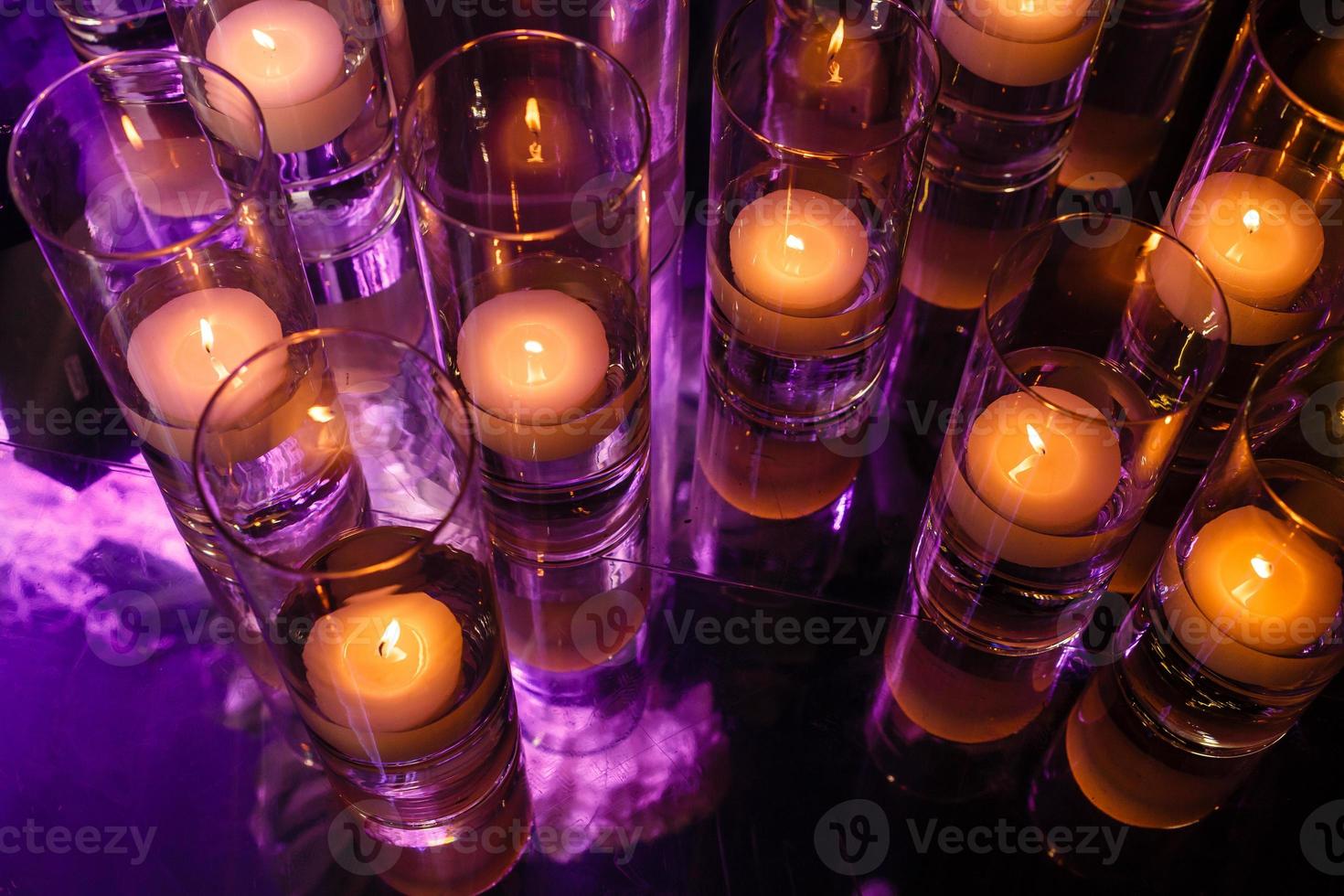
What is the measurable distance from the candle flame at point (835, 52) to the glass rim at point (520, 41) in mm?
231

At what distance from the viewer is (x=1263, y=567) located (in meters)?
0.76

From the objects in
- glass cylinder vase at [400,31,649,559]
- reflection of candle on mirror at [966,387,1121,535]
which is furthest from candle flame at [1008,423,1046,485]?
glass cylinder vase at [400,31,649,559]

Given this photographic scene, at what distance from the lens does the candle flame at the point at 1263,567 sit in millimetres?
757

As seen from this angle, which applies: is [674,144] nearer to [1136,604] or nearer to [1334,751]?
[1136,604]

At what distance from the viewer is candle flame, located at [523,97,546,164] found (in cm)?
85

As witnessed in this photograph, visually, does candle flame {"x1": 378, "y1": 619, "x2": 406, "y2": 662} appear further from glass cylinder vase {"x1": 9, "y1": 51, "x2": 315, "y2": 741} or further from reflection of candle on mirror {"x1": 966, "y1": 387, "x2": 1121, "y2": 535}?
reflection of candle on mirror {"x1": 966, "y1": 387, "x2": 1121, "y2": 535}

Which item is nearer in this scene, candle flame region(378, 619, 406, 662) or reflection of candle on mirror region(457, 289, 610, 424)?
candle flame region(378, 619, 406, 662)

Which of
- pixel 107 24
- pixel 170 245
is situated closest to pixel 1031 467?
pixel 170 245

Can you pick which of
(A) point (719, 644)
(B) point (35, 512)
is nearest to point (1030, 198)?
(A) point (719, 644)

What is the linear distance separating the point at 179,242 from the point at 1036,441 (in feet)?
1.73

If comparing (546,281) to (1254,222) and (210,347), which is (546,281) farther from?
(1254,222)

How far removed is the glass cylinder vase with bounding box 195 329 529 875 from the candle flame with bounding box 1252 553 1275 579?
45cm

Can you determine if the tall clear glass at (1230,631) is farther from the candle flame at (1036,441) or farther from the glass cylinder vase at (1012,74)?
the glass cylinder vase at (1012,74)

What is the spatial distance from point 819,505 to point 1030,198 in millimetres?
331
